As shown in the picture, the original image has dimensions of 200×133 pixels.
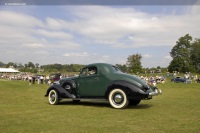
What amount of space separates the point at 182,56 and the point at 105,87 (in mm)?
86331

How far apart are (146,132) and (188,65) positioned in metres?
89.1

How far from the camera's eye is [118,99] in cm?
1074

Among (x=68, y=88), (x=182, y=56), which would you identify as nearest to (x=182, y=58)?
(x=182, y=56)

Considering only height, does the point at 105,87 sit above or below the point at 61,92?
above

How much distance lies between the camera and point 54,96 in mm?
12602

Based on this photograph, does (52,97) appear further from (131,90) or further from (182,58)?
(182,58)

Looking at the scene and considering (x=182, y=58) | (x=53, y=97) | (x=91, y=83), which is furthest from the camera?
(x=182, y=58)

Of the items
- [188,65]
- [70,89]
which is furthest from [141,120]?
[188,65]

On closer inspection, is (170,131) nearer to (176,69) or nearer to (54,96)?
(54,96)

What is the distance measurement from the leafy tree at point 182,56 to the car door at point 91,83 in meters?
83.3

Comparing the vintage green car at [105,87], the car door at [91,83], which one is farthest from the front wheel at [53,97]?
the car door at [91,83]

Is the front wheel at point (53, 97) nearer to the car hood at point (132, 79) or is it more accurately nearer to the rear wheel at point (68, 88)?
the rear wheel at point (68, 88)

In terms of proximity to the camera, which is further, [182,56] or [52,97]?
[182,56]

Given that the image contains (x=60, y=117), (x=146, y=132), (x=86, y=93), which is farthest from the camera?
(x=86, y=93)
